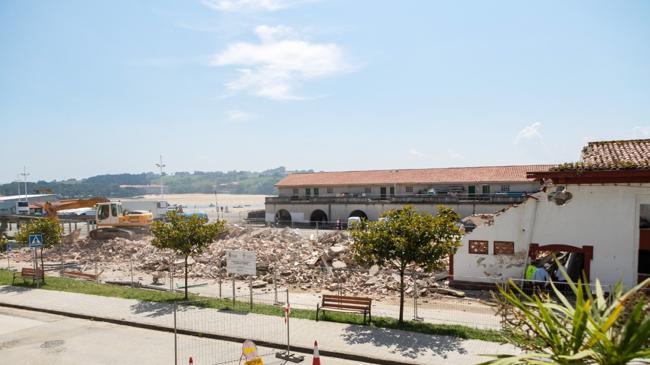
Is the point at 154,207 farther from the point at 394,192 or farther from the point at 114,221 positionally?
the point at 394,192

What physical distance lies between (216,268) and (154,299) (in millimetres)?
9120

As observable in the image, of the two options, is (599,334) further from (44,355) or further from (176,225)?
(176,225)

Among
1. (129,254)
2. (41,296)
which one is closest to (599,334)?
(41,296)

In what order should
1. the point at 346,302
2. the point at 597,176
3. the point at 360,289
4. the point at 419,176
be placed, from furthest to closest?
the point at 419,176, the point at 360,289, the point at 597,176, the point at 346,302

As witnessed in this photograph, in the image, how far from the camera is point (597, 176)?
19.1 meters

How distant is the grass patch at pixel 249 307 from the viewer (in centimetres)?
1491

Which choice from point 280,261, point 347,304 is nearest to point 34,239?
point 280,261

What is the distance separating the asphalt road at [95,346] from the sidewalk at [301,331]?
0.76m

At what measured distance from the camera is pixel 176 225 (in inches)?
813

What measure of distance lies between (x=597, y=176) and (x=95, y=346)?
775 inches

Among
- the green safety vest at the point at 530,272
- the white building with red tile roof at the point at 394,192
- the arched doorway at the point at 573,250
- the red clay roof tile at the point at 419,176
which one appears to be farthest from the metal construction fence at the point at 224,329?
the red clay roof tile at the point at 419,176

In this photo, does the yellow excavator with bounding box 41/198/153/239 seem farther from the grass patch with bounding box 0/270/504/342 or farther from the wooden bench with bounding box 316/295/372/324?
the wooden bench with bounding box 316/295/372/324

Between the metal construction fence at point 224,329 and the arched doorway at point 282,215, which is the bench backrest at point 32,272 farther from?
the arched doorway at point 282,215

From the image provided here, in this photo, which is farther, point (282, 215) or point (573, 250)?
point (282, 215)
